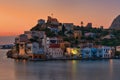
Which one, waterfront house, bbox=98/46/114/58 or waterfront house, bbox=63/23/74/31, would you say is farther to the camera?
waterfront house, bbox=63/23/74/31

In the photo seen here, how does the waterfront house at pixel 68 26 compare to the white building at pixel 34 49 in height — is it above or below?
above

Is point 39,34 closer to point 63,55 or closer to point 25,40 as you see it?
point 25,40

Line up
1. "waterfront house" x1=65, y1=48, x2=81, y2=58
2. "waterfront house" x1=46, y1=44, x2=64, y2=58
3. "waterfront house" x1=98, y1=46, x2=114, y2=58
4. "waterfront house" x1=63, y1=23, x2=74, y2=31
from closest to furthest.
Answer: "waterfront house" x1=46, y1=44, x2=64, y2=58
"waterfront house" x1=65, y1=48, x2=81, y2=58
"waterfront house" x1=98, y1=46, x2=114, y2=58
"waterfront house" x1=63, y1=23, x2=74, y2=31

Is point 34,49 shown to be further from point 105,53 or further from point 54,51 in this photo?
point 105,53

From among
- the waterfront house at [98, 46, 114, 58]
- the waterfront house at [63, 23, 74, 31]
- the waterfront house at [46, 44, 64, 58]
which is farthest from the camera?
→ the waterfront house at [63, 23, 74, 31]

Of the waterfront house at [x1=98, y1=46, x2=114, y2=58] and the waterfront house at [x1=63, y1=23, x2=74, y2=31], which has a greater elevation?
the waterfront house at [x1=63, y1=23, x2=74, y2=31]

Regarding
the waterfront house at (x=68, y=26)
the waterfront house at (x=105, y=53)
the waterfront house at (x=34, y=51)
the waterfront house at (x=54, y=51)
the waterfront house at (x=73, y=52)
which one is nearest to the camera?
the waterfront house at (x=34, y=51)

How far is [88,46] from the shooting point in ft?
174

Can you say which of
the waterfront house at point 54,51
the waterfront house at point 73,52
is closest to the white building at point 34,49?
the waterfront house at point 54,51

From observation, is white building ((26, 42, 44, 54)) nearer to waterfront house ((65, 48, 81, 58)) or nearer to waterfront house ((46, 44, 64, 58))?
waterfront house ((46, 44, 64, 58))

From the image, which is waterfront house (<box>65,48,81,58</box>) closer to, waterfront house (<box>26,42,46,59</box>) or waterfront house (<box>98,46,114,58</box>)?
waterfront house (<box>98,46,114,58</box>)

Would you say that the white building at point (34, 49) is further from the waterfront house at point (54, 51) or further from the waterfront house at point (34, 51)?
the waterfront house at point (54, 51)

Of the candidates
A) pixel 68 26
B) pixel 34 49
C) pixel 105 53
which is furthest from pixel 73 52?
pixel 68 26

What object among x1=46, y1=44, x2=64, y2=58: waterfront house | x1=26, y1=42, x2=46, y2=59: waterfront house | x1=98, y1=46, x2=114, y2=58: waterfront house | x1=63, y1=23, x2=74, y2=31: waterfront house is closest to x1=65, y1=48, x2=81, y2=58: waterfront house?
x1=46, y1=44, x2=64, y2=58: waterfront house
